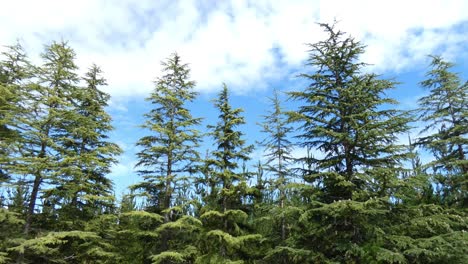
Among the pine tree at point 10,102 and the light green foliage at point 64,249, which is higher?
the pine tree at point 10,102

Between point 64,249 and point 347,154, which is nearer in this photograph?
point 347,154

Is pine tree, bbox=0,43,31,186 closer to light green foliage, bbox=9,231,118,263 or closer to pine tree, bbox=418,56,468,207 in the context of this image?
light green foliage, bbox=9,231,118,263

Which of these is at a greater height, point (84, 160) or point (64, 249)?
point (84, 160)

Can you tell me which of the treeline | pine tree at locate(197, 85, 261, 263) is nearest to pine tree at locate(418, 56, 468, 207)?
the treeline

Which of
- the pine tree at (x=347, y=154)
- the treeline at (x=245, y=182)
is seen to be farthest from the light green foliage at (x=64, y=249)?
the pine tree at (x=347, y=154)

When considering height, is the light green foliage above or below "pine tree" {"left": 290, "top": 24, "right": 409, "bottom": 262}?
below

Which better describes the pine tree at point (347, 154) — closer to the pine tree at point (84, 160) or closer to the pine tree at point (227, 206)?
the pine tree at point (227, 206)

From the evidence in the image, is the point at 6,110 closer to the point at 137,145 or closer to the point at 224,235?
the point at 137,145

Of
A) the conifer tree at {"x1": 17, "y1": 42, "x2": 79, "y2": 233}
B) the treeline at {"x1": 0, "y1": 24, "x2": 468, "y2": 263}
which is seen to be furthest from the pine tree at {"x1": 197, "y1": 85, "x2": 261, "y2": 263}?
the conifer tree at {"x1": 17, "y1": 42, "x2": 79, "y2": 233}

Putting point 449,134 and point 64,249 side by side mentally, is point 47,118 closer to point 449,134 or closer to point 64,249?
point 64,249

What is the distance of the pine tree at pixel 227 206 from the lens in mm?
15172

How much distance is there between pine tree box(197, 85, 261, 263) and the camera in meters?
15.2

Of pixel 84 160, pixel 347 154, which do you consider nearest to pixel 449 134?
pixel 347 154

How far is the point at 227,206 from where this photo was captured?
16531 millimetres
